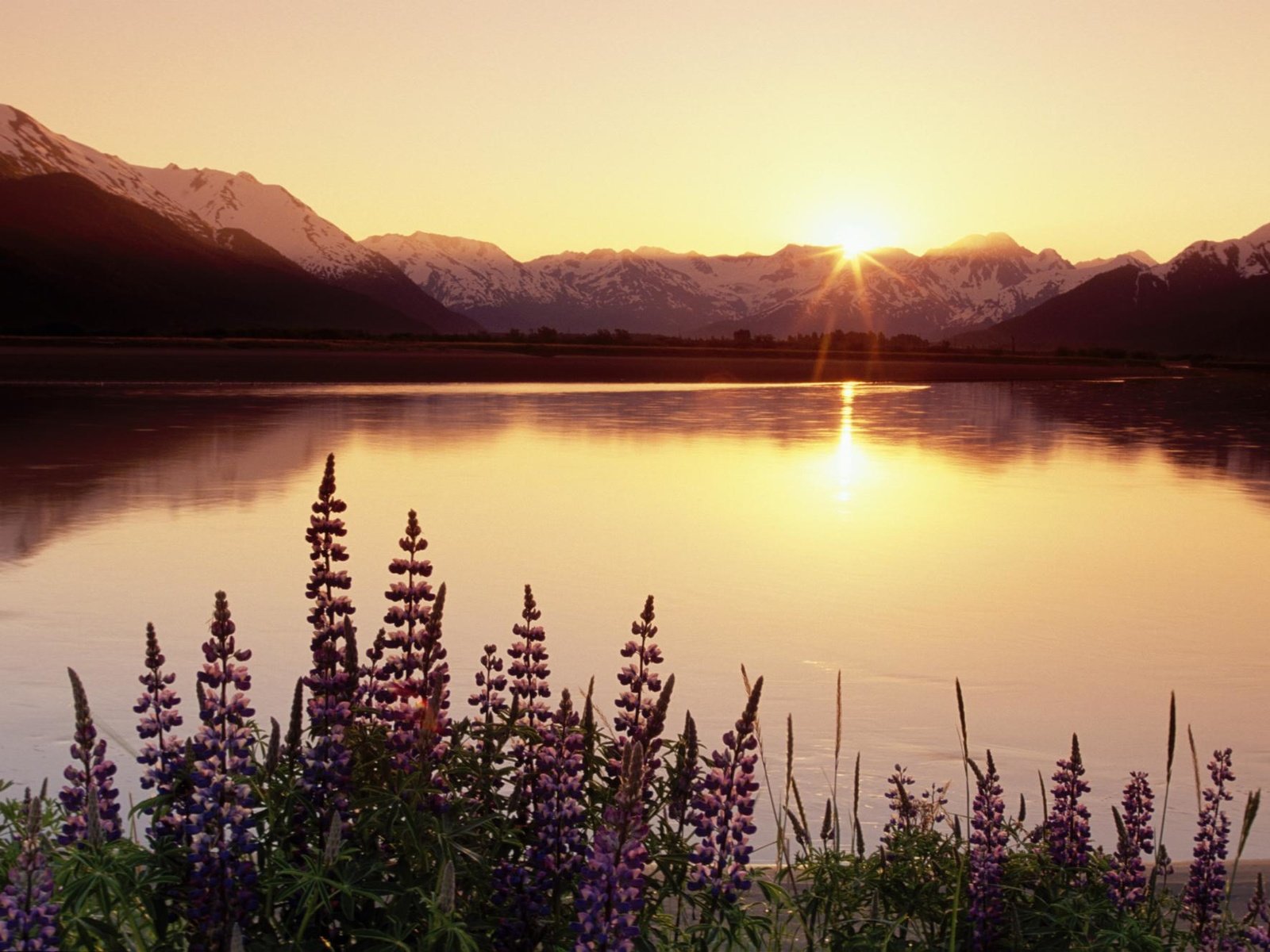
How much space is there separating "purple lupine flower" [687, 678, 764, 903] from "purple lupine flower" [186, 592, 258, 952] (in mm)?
1195

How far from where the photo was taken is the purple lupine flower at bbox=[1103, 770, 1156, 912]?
4355 millimetres

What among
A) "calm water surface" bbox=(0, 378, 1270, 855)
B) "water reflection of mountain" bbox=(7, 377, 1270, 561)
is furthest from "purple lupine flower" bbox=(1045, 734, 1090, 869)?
"water reflection of mountain" bbox=(7, 377, 1270, 561)

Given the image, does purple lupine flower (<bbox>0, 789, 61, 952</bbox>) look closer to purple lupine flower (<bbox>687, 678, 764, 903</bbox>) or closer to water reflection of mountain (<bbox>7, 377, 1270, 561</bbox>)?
purple lupine flower (<bbox>687, 678, 764, 903</bbox>)

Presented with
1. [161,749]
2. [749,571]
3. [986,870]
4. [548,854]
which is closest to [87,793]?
[161,749]

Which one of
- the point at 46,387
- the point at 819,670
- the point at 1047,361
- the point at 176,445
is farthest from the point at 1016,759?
the point at 1047,361

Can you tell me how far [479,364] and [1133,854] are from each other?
74.8 m

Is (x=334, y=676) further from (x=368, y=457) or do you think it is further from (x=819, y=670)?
(x=368, y=457)

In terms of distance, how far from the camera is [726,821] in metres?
3.68

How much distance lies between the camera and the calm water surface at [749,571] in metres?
8.20

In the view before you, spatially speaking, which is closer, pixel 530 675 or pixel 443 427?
pixel 530 675

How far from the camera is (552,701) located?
8.93 metres

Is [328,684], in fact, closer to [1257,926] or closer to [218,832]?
[218,832]

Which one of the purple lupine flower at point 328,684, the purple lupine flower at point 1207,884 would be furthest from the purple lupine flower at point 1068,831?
the purple lupine flower at point 328,684

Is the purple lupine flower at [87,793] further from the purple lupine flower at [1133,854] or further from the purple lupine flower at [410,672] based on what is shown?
the purple lupine flower at [1133,854]
